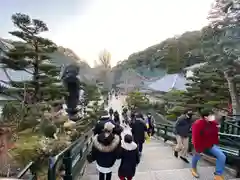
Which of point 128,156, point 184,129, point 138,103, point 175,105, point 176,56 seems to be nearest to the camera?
point 128,156

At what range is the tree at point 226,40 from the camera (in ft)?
33.2

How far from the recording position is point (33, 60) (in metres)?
10.4

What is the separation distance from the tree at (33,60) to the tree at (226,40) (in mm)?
6611

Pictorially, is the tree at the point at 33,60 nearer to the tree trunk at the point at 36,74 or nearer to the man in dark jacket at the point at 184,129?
the tree trunk at the point at 36,74

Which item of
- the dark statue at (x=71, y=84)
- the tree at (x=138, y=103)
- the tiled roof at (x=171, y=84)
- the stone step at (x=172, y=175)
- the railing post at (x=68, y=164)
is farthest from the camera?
the tree at (x=138, y=103)

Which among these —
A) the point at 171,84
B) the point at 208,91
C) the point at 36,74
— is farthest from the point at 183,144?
the point at 171,84

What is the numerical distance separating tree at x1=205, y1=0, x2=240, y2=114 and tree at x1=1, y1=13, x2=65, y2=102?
21.7 feet

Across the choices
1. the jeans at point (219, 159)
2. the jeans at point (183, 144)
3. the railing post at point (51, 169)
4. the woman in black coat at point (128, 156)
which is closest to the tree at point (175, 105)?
the jeans at point (183, 144)

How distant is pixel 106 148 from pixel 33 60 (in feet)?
25.1

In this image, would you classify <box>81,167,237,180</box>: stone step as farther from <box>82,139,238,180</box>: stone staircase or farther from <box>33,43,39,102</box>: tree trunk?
<box>33,43,39,102</box>: tree trunk

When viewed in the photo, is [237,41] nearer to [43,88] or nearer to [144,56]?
[43,88]

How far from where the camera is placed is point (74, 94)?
948 centimetres

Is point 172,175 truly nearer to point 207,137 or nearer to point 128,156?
point 207,137

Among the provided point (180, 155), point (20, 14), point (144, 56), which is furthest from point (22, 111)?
point (144, 56)
